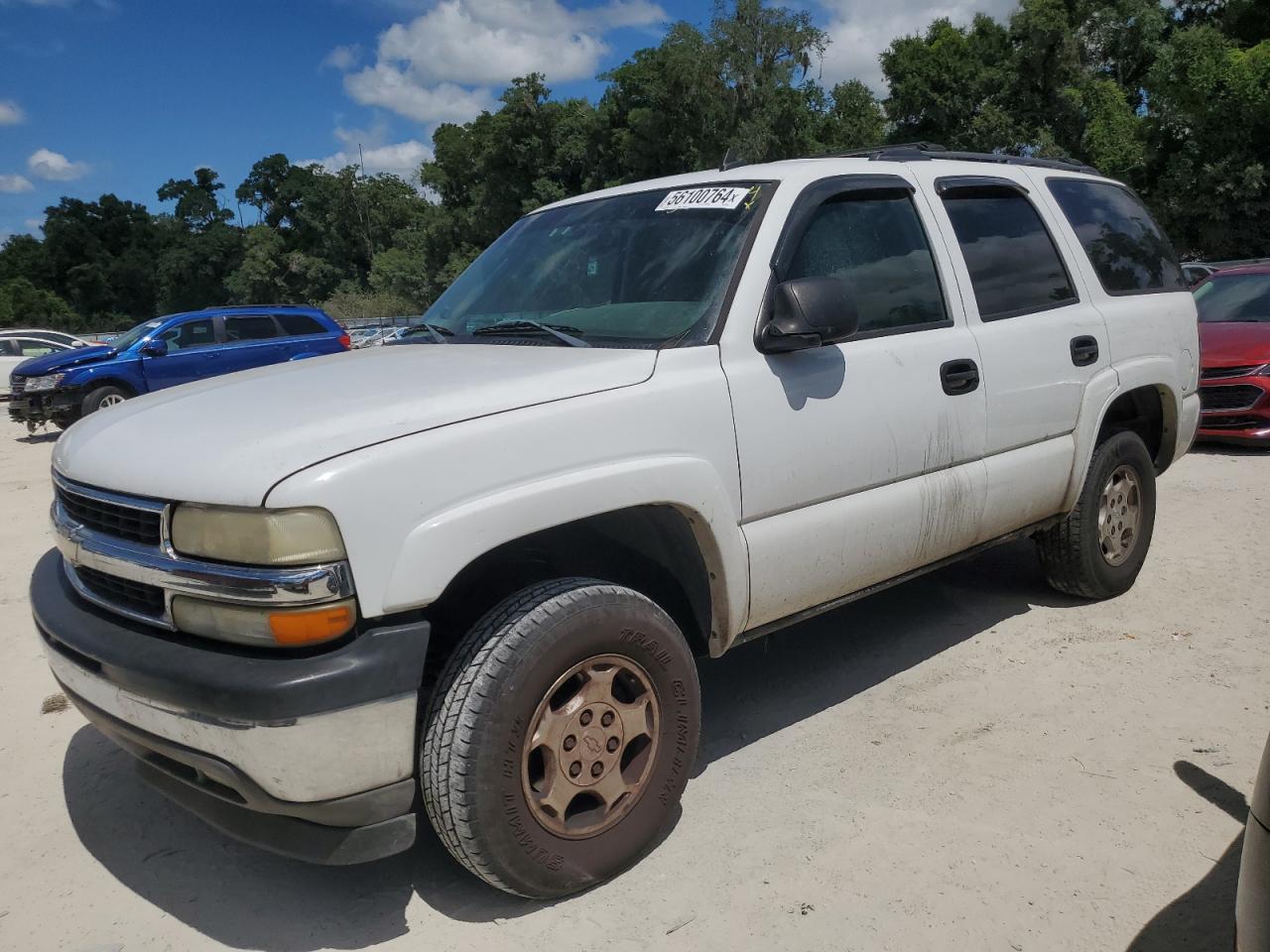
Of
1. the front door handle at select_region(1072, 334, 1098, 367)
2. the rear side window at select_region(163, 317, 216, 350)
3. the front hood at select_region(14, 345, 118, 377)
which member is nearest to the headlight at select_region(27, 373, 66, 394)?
Answer: the front hood at select_region(14, 345, 118, 377)

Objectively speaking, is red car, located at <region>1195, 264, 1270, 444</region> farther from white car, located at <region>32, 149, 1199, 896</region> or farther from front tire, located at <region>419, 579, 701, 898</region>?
front tire, located at <region>419, 579, 701, 898</region>

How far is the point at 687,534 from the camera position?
2.82 meters

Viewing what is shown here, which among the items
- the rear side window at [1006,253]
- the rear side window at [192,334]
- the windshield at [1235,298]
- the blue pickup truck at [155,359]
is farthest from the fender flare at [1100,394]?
the rear side window at [192,334]

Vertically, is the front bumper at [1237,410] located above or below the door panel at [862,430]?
below

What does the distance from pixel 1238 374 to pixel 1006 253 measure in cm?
561

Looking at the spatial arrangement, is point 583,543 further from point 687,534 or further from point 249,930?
point 249,930

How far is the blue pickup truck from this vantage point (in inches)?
519

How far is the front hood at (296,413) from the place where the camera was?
2215mm

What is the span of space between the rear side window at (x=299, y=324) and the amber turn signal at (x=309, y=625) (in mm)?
13322

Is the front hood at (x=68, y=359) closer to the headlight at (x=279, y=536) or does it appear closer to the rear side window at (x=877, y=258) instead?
the rear side window at (x=877, y=258)

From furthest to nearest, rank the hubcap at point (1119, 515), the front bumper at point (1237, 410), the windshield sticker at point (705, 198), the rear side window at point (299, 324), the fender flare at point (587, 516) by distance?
the rear side window at point (299, 324), the front bumper at point (1237, 410), the hubcap at point (1119, 515), the windshield sticker at point (705, 198), the fender flare at point (587, 516)

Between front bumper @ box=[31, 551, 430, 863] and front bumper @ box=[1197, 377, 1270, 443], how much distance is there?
314 inches

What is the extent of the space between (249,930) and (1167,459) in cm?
462

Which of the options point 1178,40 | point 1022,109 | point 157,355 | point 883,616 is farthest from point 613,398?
point 1022,109
